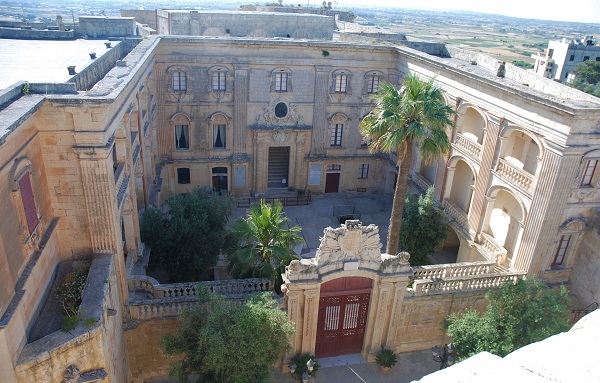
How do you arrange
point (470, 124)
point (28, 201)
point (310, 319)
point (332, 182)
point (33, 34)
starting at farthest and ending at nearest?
1. point (332, 182)
2. point (33, 34)
3. point (470, 124)
4. point (310, 319)
5. point (28, 201)

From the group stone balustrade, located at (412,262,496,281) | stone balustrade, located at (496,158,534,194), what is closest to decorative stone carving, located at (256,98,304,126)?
stone balustrade, located at (496,158,534,194)

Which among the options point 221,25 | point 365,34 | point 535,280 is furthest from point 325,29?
point 535,280

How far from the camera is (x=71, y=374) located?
13.2 metres

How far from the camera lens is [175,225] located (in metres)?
21.6

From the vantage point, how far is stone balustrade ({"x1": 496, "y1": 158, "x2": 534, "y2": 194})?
69.9 feet

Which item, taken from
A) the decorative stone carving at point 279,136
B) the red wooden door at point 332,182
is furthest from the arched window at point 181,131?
the red wooden door at point 332,182

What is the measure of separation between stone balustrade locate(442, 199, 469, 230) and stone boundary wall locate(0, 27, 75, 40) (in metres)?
24.8

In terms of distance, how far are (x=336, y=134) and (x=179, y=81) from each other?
1154 cm

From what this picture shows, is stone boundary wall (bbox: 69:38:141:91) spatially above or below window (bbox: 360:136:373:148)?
above

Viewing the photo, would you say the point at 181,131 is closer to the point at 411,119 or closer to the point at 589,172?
the point at 411,119

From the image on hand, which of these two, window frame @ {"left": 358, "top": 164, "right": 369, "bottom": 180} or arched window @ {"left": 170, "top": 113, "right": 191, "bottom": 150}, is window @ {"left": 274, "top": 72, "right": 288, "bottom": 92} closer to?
arched window @ {"left": 170, "top": 113, "right": 191, "bottom": 150}

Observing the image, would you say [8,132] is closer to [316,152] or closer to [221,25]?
[316,152]

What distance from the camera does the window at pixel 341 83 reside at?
33219 millimetres

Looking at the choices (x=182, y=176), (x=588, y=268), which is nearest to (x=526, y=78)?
(x=588, y=268)
